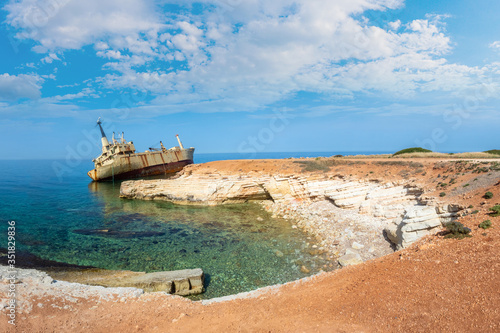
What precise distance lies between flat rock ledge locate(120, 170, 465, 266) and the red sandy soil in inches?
132

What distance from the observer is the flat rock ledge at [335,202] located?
41.4ft

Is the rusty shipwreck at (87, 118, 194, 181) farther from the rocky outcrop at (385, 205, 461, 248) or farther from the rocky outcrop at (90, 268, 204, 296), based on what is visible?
the rocky outcrop at (385, 205, 461, 248)

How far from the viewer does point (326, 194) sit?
22.5 meters

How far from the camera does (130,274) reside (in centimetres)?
1140

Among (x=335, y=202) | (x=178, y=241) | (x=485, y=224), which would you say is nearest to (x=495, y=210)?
(x=485, y=224)

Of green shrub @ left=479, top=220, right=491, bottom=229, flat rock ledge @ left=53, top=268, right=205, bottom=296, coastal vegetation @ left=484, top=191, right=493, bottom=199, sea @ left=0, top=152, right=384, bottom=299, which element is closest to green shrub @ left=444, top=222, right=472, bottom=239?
green shrub @ left=479, top=220, right=491, bottom=229

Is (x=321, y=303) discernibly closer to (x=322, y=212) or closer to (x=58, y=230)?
(x=322, y=212)

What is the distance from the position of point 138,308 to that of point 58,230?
15.7 metres

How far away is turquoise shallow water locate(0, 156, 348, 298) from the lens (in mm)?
12484

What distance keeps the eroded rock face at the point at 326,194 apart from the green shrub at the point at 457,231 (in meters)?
1.21

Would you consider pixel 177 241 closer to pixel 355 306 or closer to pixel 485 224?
pixel 355 306

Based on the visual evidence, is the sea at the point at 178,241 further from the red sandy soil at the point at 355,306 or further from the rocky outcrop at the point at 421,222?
the rocky outcrop at the point at 421,222

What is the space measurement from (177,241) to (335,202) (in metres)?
12.7

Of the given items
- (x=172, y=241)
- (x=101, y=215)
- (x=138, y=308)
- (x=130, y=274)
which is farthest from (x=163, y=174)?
(x=138, y=308)
